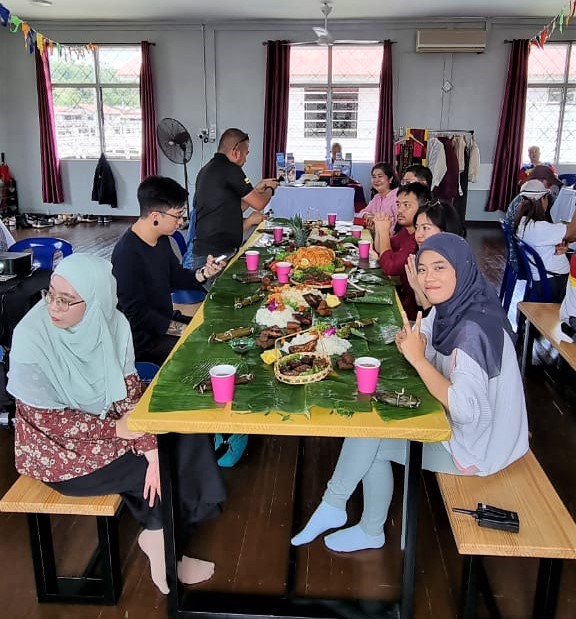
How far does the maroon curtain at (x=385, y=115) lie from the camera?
A: 8445mm

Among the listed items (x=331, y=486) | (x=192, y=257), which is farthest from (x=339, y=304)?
(x=192, y=257)

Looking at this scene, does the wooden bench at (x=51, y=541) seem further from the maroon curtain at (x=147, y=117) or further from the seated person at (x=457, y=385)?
the maroon curtain at (x=147, y=117)

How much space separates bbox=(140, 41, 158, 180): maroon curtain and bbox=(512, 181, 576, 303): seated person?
20.5 feet

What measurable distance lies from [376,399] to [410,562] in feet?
1.61

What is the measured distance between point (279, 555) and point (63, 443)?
0.86 meters

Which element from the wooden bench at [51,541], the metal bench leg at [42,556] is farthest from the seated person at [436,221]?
the metal bench leg at [42,556]

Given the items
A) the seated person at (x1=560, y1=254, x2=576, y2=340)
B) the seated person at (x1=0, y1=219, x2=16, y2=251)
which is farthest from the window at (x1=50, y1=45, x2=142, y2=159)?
the seated person at (x1=560, y1=254, x2=576, y2=340)

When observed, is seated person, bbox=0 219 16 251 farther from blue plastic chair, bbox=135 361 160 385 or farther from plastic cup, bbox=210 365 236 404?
plastic cup, bbox=210 365 236 404

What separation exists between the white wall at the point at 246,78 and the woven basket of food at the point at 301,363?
25.2 feet

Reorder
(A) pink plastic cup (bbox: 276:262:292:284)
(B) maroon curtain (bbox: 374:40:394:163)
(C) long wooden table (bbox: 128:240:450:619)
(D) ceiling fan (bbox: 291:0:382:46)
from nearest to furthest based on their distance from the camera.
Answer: (C) long wooden table (bbox: 128:240:450:619) → (A) pink plastic cup (bbox: 276:262:292:284) → (D) ceiling fan (bbox: 291:0:382:46) → (B) maroon curtain (bbox: 374:40:394:163)

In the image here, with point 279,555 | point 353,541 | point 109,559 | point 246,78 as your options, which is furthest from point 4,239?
point 246,78

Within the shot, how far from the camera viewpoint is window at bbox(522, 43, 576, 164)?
849cm

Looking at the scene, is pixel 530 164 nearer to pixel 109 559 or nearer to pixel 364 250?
pixel 364 250

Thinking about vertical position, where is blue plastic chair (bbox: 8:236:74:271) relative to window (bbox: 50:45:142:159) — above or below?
below
